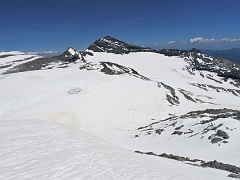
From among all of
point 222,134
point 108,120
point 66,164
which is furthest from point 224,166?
point 108,120

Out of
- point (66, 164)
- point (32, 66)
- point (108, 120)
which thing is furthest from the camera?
point (32, 66)

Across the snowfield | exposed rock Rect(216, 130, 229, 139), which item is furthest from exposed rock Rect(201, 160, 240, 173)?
exposed rock Rect(216, 130, 229, 139)

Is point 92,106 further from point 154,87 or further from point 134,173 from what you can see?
point 134,173

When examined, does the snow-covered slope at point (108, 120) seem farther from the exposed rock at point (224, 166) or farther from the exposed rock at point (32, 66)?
the exposed rock at point (224, 166)

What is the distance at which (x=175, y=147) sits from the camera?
969 inches

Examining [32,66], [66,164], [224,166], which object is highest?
[32,66]

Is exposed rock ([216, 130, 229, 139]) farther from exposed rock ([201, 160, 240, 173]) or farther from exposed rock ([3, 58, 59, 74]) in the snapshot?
exposed rock ([3, 58, 59, 74])

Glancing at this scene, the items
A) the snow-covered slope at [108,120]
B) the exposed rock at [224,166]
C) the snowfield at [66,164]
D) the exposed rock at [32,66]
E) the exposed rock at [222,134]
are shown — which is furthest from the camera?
the exposed rock at [32,66]

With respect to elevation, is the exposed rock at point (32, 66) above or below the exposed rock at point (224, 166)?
above

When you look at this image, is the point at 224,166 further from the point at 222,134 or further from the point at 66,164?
the point at 66,164

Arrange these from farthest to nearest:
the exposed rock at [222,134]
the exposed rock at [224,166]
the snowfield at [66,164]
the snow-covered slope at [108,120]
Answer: the exposed rock at [222,134] → the exposed rock at [224,166] → the snow-covered slope at [108,120] → the snowfield at [66,164]

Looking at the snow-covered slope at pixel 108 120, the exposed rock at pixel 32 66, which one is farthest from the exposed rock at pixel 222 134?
the exposed rock at pixel 32 66

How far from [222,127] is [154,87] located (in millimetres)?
33477

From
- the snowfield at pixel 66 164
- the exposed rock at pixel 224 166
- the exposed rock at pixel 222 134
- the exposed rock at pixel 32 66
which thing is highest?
the exposed rock at pixel 32 66
